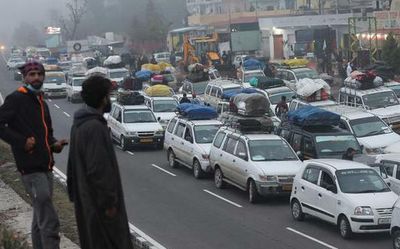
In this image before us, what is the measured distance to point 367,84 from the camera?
1169 inches

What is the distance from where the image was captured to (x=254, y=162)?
20.2 m

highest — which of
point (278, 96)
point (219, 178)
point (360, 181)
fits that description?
point (360, 181)

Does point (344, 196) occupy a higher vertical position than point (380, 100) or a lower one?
higher

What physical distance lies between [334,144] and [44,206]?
14.1 m

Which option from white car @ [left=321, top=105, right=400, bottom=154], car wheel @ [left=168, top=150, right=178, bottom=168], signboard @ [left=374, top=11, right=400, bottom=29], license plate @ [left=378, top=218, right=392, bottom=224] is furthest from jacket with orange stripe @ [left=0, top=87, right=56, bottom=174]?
signboard @ [left=374, top=11, right=400, bottom=29]

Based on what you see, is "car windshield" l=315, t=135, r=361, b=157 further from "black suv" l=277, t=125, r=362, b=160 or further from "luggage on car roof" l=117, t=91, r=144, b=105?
"luggage on car roof" l=117, t=91, r=144, b=105

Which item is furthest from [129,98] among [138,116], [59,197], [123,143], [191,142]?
[59,197]

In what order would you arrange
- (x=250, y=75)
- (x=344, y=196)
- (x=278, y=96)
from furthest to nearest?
1. (x=250, y=75)
2. (x=278, y=96)
3. (x=344, y=196)

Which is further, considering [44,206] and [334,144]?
[334,144]

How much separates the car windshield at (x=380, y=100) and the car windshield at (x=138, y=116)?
7.75 m

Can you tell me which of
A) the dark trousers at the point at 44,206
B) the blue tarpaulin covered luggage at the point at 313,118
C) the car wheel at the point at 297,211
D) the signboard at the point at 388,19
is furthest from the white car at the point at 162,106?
the dark trousers at the point at 44,206

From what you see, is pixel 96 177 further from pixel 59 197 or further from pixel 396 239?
pixel 59 197

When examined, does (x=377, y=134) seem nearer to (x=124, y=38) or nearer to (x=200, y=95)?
(x=200, y=95)

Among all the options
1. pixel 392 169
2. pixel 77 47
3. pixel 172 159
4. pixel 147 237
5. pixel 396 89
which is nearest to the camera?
pixel 147 237
